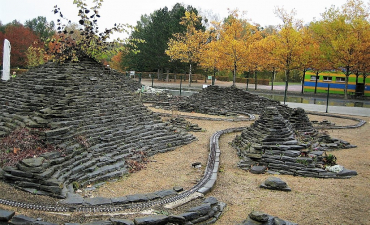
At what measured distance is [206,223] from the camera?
5.97 m

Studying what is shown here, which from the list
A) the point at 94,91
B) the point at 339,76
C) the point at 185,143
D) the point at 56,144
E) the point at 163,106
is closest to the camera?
the point at 56,144

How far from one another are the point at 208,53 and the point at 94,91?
28.6 m

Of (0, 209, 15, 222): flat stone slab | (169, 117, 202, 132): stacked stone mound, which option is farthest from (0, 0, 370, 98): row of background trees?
(0, 209, 15, 222): flat stone slab

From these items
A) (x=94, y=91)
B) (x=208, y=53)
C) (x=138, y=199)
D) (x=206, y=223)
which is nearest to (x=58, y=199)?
(x=138, y=199)

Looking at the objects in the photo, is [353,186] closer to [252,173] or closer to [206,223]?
[252,173]

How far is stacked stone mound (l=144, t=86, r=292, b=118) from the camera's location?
863 inches

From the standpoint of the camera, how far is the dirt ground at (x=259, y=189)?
6605 millimetres

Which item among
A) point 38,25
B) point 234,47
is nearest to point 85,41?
point 234,47

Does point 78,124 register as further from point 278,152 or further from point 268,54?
point 268,54

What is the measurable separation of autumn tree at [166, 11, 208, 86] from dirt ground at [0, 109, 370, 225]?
31665 mm

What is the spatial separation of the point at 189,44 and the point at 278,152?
3358 centimetres

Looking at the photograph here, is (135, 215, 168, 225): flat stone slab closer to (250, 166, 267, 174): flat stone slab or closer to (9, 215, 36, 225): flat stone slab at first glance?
(9, 215, 36, 225): flat stone slab

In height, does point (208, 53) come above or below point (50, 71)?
above

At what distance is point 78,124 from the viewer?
903cm
